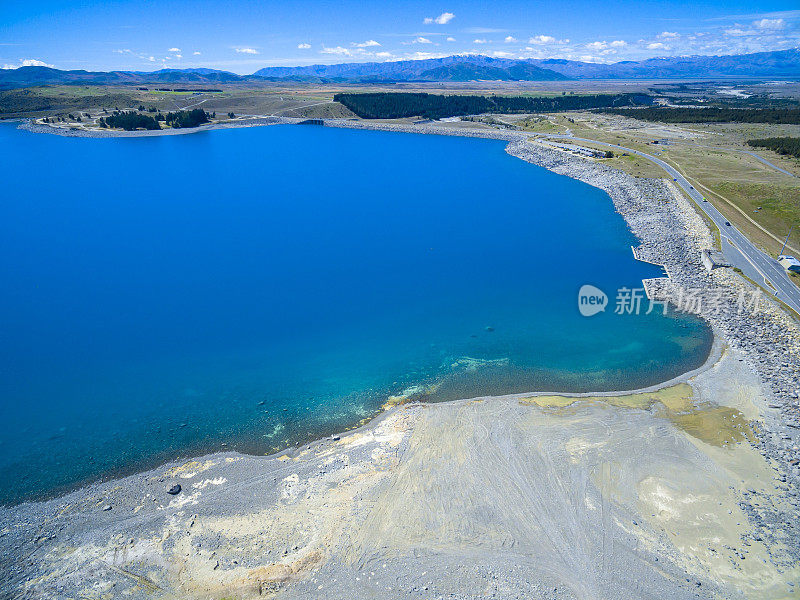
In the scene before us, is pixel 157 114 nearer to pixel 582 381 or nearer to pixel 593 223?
pixel 593 223

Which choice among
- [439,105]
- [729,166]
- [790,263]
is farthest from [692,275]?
[439,105]

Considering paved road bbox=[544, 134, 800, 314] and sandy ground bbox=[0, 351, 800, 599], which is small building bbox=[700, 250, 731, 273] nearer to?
paved road bbox=[544, 134, 800, 314]

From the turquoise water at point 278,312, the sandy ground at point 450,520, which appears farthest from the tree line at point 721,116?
the sandy ground at point 450,520

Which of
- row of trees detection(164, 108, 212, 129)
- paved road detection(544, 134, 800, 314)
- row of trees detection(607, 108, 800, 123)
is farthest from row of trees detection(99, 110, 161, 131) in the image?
row of trees detection(607, 108, 800, 123)

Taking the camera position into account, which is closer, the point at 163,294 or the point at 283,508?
the point at 283,508

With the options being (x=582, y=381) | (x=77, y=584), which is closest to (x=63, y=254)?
(x=77, y=584)
